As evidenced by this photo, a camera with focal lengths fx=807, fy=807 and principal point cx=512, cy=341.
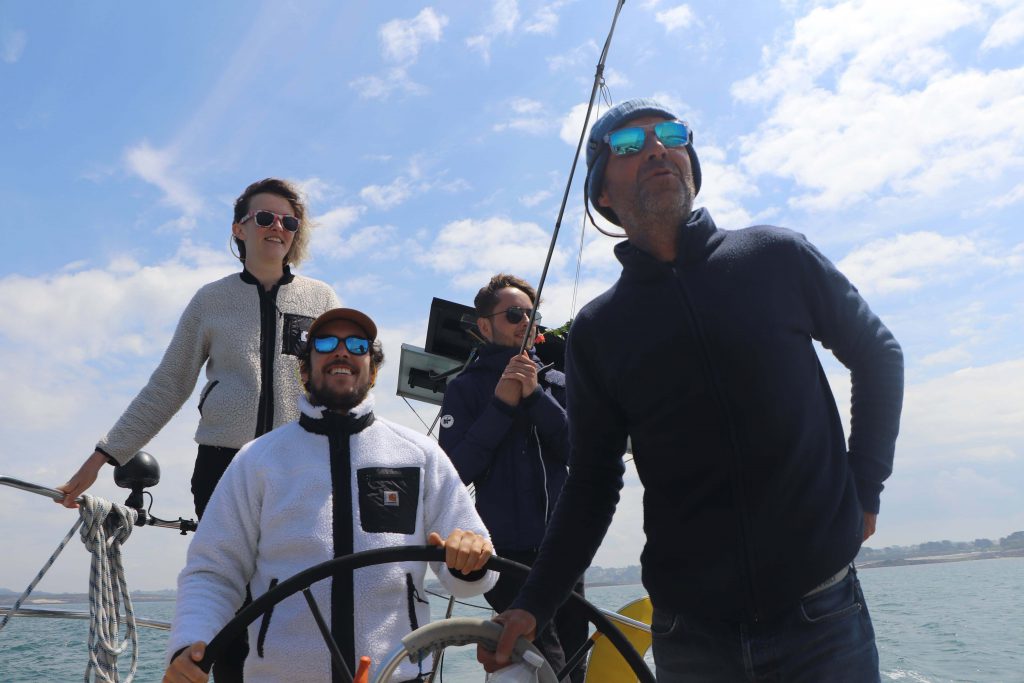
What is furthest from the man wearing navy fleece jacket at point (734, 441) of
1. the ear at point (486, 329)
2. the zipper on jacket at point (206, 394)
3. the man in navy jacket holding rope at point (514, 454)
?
the ear at point (486, 329)

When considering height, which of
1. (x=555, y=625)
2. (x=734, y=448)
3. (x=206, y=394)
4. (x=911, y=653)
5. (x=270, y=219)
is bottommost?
(x=911, y=653)

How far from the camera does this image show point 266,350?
8.68ft

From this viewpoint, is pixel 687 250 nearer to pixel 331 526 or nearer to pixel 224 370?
pixel 331 526

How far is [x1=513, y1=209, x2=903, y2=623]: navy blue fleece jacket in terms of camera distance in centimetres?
142

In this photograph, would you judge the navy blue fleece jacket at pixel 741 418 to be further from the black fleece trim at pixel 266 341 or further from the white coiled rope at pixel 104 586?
the white coiled rope at pixel 104 586

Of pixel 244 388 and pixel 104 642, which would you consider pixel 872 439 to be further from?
pixel 104 642

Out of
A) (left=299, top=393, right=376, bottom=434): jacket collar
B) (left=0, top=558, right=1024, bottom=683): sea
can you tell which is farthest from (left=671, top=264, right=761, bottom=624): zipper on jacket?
(left=0, top=558, right=1024, bottom=683): sea

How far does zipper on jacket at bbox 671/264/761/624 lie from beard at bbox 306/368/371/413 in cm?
94

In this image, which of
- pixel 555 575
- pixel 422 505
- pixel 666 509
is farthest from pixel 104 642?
pixel 666 509

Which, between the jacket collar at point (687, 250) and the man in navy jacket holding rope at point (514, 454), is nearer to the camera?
the jacket collar at point (687, 250)

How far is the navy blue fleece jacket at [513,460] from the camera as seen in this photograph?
2.88m

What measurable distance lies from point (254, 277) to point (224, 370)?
0.35m

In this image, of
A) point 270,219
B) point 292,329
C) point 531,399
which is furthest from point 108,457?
point 531,399

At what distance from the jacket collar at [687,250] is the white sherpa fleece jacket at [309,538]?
2.51 feet
